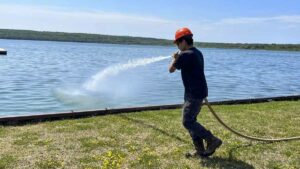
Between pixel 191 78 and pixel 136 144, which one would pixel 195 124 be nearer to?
pixel 191 78

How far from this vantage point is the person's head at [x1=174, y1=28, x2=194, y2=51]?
26.9 feet

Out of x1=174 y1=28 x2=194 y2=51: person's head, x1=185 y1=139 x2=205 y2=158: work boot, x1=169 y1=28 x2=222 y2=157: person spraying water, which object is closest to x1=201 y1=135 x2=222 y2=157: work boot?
x1=169 y1=28 x2=222 y2=157: person spraying water

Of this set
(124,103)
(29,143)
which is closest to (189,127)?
(29,143)

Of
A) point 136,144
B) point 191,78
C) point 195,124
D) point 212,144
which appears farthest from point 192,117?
point 136,144

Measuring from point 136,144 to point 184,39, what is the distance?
265 cm

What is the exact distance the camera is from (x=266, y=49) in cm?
19850

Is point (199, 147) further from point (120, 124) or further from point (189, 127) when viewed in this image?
point (120, 124)

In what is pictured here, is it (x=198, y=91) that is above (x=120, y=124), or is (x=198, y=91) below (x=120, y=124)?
above

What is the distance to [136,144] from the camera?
9547 millimetres

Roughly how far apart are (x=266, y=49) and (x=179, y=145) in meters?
196

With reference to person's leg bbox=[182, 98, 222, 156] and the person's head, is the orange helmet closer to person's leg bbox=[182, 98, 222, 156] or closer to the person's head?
the person's head

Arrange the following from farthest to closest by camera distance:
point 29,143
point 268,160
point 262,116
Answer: point 262,116, point 29,143, point 268,160

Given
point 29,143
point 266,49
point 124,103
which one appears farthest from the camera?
point 266,49

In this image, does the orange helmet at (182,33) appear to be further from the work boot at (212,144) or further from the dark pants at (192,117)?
the work boot at (212,144)
